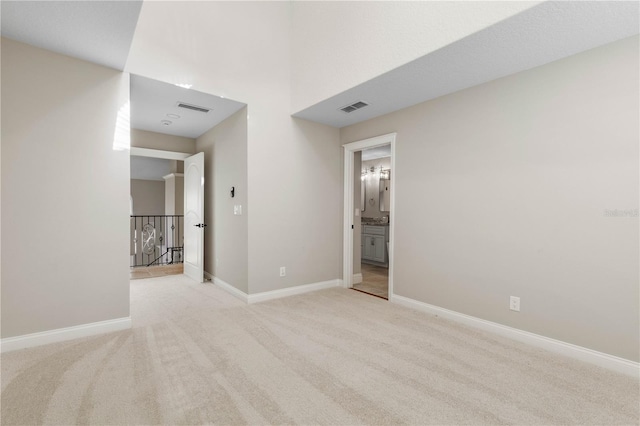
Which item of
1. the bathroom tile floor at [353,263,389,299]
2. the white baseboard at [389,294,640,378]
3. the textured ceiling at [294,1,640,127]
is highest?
the textured ceiling at [294,1,640,127]

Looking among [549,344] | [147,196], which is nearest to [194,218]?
[549,344]

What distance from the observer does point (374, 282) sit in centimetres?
496

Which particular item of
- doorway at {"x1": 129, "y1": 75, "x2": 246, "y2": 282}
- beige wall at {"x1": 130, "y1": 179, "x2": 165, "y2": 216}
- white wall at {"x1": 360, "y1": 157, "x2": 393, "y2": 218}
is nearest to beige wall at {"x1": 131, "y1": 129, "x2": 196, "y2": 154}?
doorway at {"x1": 129, "y1": 75, "x2": 246, "y2": 282}

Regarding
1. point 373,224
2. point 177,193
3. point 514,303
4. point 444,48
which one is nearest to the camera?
point 444,48

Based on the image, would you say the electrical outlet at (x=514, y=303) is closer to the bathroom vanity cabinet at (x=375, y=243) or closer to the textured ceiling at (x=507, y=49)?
the textured ceiling at (x=507, y=49)

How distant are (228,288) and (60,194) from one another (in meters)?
2.31

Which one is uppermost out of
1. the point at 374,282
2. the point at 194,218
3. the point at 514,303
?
the point at 194,218

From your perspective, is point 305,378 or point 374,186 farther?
point 374,186

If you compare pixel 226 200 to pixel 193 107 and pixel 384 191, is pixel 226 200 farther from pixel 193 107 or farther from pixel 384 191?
pixel 384 191

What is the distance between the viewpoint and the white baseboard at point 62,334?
96.0 inches

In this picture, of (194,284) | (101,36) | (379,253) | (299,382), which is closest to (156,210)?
(194,284)

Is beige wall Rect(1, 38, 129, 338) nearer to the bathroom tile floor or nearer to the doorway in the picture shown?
the doorway

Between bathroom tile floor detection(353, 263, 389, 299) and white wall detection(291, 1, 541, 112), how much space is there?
275 cm

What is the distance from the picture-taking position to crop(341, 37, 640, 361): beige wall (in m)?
2.24
